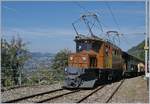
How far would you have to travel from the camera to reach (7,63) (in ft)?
88.1

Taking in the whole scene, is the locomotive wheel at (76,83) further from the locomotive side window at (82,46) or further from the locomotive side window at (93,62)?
the locomotive side window at (82,46)

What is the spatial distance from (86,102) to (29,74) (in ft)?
30.5

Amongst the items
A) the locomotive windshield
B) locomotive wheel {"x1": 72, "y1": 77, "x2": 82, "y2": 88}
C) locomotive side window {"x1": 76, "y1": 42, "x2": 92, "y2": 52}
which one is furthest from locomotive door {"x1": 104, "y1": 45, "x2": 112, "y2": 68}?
locomotive wheel {"x1": 72, "y1": 77, "x2": 82, "y2": 88}

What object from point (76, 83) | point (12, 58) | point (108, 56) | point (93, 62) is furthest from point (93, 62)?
point (12, 58)

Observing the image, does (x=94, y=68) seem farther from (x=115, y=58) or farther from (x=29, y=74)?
(x=115, y=58)

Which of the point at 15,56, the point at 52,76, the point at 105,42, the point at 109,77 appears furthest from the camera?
the point at 15,56

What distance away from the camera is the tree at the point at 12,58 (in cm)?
2077

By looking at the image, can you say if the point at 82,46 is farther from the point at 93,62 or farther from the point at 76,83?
the point at 76,83

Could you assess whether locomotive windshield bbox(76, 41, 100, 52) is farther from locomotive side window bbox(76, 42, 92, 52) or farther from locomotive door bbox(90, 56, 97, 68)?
locomotive door bbox(90, 56, 97, 68)

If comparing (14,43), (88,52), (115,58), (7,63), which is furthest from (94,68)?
(14,43)

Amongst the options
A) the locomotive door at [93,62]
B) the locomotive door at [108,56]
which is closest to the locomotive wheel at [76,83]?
the locomotive door at [93,62]

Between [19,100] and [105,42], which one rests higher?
[105,42]

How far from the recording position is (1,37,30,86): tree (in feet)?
68.1

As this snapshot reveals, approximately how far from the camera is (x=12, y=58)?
29.9 m
